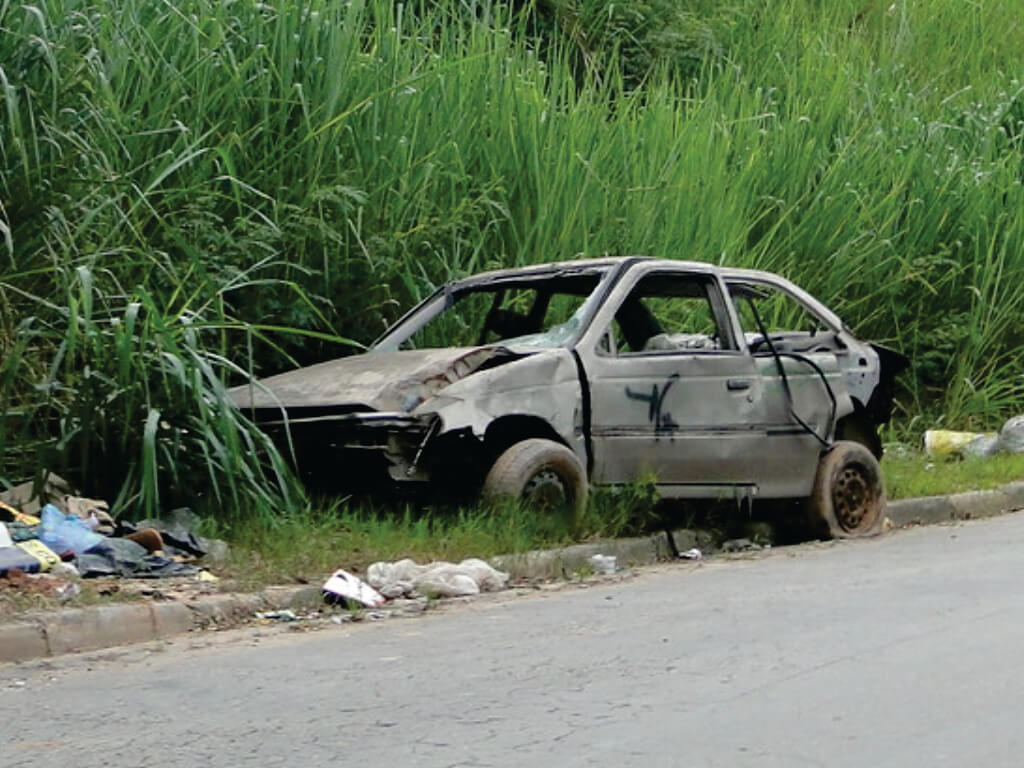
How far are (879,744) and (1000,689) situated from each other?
2.97ft

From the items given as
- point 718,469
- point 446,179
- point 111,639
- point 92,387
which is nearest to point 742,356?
point 718,469

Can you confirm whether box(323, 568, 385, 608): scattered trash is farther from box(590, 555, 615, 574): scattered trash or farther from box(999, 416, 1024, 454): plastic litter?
box(999, 416, 1024, 454): plastic litter

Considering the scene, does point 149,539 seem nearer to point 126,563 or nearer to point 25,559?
point 126,563

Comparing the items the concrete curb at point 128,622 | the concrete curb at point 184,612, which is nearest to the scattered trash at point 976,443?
the concrete curb at point 184,612

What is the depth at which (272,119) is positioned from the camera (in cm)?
1185

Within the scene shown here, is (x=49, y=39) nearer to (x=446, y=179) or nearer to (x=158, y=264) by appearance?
(x=158, y=264)

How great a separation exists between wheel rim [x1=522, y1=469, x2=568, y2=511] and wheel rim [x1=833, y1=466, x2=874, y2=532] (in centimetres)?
223

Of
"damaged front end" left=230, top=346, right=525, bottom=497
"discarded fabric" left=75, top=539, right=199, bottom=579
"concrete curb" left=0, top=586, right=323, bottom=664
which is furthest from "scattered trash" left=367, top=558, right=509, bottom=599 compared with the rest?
"discarded fabric" left=75, top=539, right=199, bottom=579

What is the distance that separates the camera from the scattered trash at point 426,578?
862cm


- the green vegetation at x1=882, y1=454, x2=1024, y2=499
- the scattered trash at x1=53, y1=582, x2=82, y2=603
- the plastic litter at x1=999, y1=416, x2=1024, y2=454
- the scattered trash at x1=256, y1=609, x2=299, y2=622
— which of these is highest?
the scattered trash at x1=53, y1=582, x2=82, y2=603

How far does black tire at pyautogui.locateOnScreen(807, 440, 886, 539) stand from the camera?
36.4 ft

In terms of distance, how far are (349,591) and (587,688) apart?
8.15 ft

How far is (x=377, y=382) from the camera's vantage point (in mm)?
9656

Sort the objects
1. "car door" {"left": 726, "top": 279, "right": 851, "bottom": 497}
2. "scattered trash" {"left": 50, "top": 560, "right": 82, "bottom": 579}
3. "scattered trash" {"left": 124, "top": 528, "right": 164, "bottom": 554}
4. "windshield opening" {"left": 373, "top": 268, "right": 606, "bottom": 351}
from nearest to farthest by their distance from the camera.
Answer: "scattered trash" {"left": 50, "top": 560, "right": 82, "bottom": 579}
"scattered trash" {"left": 124, "top": 528, "right": 164, "bottom": 554}
"windshield opening" {"left": 373, "top": 268, "right": 606, "bottom": 351}
"car door" {"left": 726, "top": 279, "right": 851, "bottom": 497}
